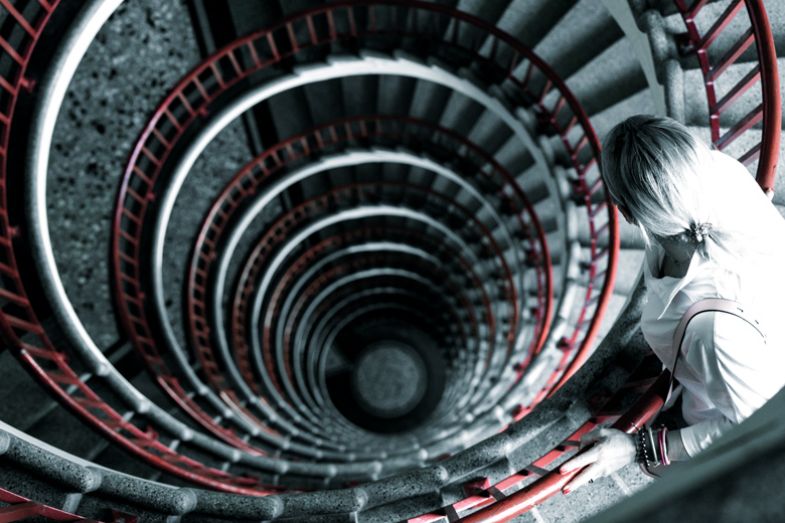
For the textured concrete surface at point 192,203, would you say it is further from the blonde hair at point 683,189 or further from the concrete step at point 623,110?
the blonde hair at point 683,189

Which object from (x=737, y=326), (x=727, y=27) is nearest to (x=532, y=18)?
(x=727, y=27)

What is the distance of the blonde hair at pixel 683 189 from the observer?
1625mm

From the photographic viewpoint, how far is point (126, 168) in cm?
564

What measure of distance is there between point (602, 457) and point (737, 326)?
0.77 meters

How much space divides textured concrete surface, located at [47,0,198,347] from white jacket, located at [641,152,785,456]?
18.9 feet

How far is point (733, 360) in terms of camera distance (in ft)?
5.38

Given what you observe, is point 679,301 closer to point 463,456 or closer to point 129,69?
Result: point 463,456

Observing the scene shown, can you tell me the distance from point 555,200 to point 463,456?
349cm

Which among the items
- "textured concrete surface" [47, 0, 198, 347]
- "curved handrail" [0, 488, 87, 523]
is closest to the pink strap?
"curved handrail" [0, 488, 87, 523]

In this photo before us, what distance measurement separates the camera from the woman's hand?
213 cm

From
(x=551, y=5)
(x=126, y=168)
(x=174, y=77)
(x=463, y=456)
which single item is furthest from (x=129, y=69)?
(x=463, y=456)

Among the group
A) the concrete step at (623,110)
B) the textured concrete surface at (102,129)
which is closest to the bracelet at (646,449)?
the concrete step at (623,110)

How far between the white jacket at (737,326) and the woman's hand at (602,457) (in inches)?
16.2

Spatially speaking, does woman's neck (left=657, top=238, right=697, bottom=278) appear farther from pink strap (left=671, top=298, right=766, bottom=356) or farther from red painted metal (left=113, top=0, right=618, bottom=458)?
red painted metal (left=113, top=0, right=618, bottom=458)
